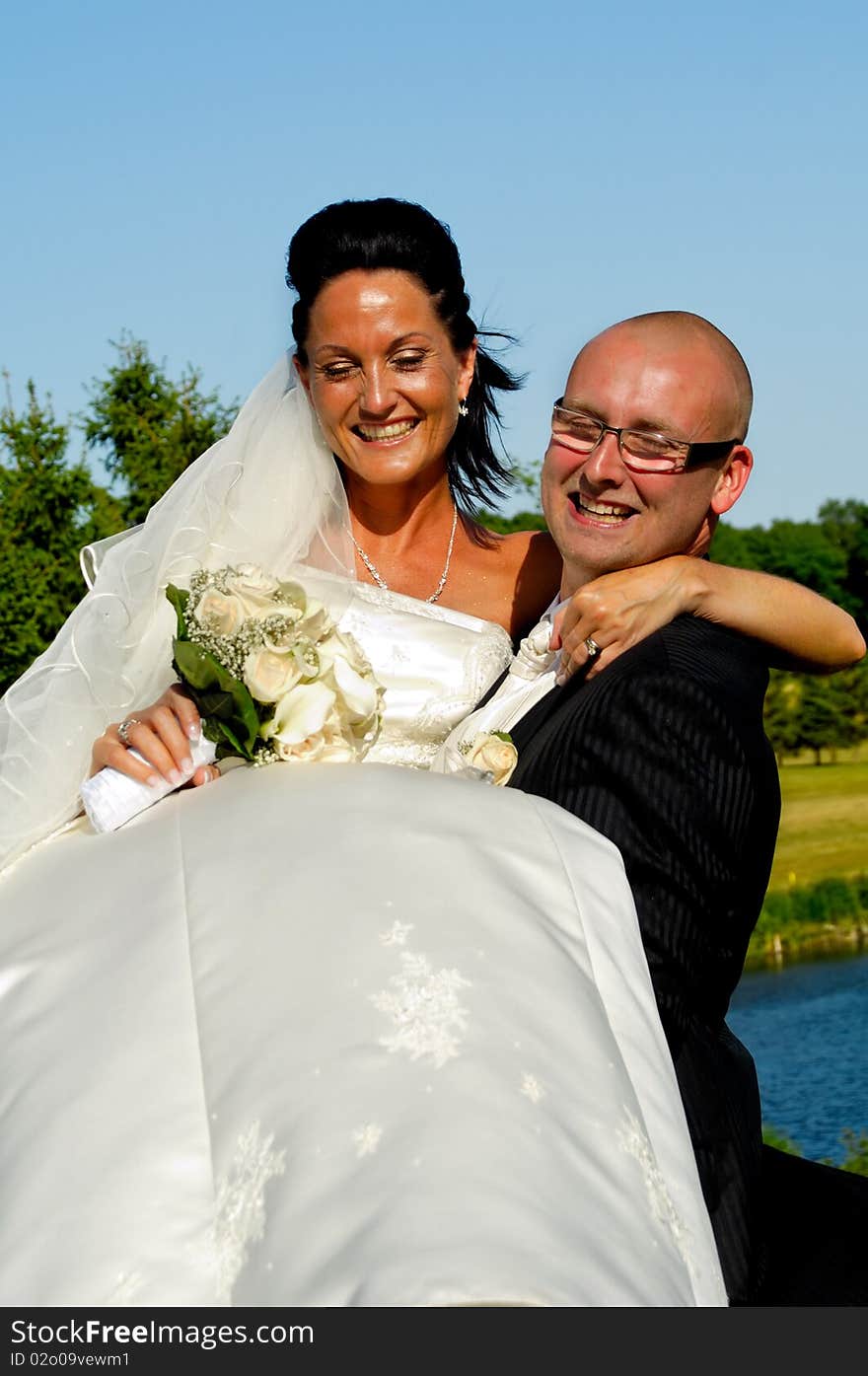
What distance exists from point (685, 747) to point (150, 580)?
1.67 m

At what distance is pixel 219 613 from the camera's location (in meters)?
3.31

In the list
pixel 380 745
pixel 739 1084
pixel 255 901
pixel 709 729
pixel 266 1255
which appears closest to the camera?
pixel 266 1255

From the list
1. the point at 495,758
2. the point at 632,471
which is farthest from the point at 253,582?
the point at 632,471

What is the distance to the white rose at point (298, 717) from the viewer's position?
10.3 feet

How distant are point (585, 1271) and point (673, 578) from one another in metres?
1.90

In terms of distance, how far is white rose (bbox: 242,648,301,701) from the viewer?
3.18 metres

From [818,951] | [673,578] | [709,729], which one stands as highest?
[673,578]

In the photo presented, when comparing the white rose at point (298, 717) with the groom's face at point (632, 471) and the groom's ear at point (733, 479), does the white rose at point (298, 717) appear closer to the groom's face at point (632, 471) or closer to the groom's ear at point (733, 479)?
the groom's face at point (632, 471)

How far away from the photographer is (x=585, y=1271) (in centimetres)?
205

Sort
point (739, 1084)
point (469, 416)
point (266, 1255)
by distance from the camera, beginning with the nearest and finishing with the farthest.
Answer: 1. point (266, 1255)
2. point (739, 1084)
3. point (469, 416)

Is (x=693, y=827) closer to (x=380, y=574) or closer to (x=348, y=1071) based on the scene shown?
(x=348, y=1071)
